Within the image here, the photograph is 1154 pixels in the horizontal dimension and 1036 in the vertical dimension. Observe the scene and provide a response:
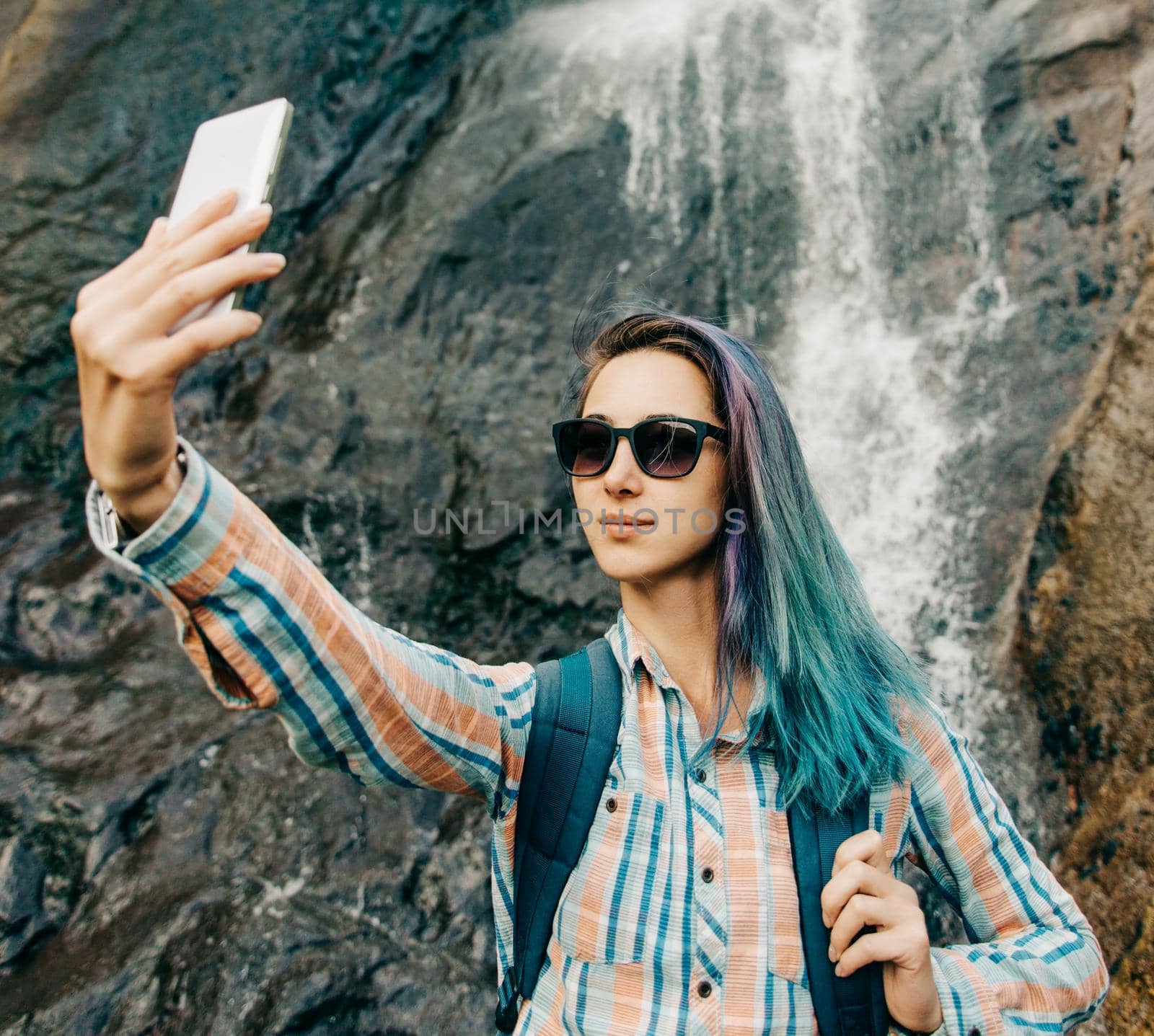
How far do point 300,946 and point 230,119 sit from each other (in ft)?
10.4

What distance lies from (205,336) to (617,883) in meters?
1.03

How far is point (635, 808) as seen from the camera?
145 centimetres

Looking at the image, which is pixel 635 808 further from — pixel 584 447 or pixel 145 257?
pixel 145 257

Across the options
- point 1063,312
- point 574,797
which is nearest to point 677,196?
point 1063,312

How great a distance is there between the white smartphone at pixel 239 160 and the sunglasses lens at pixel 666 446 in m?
0.78

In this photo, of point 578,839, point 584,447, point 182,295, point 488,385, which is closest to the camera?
point 182,295

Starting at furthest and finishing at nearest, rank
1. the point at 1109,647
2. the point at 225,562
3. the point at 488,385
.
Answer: the point at 488,385 < the point at 1109,647 < the point at 225,562

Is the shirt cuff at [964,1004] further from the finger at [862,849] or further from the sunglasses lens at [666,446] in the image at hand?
the sunglasses lens at [666,446]

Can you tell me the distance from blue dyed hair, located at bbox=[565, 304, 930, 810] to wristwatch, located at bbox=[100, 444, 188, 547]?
0.97 m

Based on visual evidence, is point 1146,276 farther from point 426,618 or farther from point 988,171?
point 426,618

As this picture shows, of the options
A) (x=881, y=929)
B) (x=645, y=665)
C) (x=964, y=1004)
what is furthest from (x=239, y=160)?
(x=964, y=1004)

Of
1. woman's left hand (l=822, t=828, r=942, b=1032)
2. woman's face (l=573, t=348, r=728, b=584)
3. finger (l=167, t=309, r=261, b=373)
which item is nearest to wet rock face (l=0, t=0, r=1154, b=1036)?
woman's left hand (l=822, t=828, r=942, b=1032)

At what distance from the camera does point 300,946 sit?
3.37 metres

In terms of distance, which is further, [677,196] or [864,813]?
[677,196]
